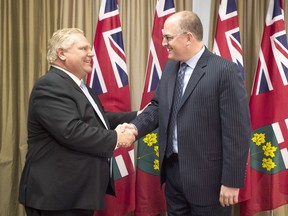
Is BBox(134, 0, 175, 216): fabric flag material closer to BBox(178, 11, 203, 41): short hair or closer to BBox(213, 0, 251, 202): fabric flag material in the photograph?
BBox(213, 0, 251, 202): fabric flag material

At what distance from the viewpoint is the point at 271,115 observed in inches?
99.4

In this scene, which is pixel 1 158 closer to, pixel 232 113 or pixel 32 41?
pixel 32 41

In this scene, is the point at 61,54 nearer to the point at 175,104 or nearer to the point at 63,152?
the point at 63,152

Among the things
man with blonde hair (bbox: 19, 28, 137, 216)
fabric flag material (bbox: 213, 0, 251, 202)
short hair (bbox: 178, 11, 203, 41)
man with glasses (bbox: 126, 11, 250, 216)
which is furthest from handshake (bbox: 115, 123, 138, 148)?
fabric flag material (bbox: 213, 0, 251, 202)

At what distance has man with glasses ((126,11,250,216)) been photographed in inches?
64.2

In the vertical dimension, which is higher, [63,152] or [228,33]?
[228,33]

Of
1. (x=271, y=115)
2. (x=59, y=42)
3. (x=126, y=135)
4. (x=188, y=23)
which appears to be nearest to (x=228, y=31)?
(x=271, y=115)

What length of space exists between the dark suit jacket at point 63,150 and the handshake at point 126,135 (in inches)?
4.2

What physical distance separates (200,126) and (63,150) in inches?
27.9

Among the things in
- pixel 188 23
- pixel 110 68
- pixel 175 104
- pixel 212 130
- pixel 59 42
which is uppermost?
pixel 188 23

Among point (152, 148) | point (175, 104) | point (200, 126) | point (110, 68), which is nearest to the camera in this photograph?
point (200, 126)

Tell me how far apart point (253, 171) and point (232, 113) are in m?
1.14

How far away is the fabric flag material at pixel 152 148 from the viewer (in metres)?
2.51

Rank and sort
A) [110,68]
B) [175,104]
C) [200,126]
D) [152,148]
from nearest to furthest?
[200,126]
[175,104]
[110,68]
[152,148]
